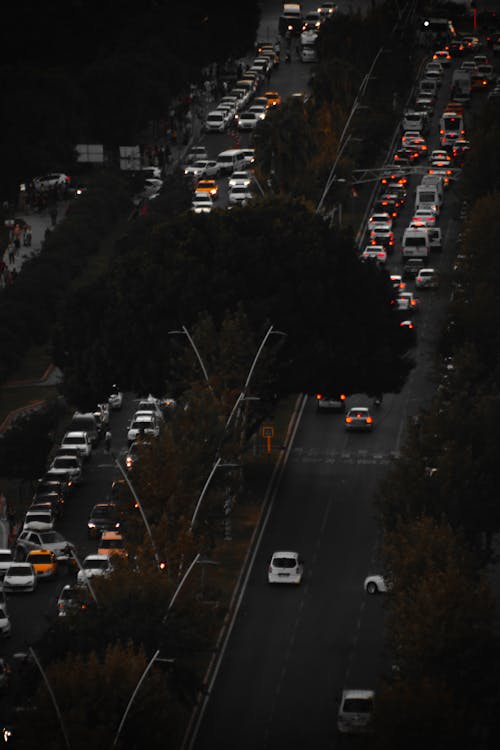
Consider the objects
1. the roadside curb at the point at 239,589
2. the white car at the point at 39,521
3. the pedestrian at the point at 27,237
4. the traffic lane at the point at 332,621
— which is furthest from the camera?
the pedestrian at the point at 27,237

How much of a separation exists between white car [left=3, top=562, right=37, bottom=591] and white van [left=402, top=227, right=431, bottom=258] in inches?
2418

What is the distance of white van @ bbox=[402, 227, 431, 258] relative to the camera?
175250 millimetres

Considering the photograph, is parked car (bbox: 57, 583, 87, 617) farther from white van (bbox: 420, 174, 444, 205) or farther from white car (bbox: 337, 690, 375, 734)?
white van (bbox: 420, 174, 444, 205)

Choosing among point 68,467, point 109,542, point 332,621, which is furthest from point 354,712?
Answer: point 68,467

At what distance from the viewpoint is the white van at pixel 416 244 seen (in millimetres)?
175250

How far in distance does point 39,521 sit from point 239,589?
13.2 m

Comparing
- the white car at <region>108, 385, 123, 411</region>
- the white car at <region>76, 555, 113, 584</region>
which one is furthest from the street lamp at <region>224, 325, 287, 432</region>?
the white car at <region>108, 385, 123, 411</region>

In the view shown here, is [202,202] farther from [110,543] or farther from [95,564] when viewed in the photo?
[95,564]

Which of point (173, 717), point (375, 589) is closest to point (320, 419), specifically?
point (375, 589)

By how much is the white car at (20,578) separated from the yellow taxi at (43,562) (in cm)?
124

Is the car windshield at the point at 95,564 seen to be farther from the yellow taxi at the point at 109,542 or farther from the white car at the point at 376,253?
the white car at the point at 376,253

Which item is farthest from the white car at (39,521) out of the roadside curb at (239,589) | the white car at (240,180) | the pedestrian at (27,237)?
the white car at (240,180)

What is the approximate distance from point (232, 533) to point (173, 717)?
1416 inches

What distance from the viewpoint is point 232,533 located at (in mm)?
126875
